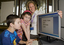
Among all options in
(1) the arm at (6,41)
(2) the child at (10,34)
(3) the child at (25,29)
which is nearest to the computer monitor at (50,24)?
(3) the child at (25,29)

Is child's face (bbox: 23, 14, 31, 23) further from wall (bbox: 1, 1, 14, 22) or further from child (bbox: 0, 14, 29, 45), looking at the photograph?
wall (bbox: 1, 1, 14, 22)

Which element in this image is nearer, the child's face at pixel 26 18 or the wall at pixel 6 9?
the child's face at pixel 26 18

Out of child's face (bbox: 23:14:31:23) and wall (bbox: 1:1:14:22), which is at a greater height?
wall (bbox: 1:1:14:22)

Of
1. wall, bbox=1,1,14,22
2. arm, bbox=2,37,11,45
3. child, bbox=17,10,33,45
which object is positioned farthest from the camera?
wall, bbox=1,1,14,22

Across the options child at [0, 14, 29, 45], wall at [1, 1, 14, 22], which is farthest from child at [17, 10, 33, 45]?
wall at [1, 1, 14, 22]

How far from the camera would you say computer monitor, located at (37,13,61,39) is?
2.40 ft

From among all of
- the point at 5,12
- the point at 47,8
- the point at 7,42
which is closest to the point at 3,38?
the point at 7,42

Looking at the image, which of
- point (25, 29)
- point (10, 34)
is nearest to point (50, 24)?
point (25, 29)

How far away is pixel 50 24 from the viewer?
2.71 ft

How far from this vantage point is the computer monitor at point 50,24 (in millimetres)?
732

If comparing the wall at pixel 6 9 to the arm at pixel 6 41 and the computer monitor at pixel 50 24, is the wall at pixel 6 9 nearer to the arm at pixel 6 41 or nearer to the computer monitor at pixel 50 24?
the computer monitor at pixel 50 24

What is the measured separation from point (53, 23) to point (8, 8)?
2.29m

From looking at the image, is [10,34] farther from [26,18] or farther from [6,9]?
[6,9]

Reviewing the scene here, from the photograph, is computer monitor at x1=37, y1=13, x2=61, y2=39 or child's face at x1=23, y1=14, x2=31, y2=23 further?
child's face at x1=23, y1=14, x2=31, y2=23
